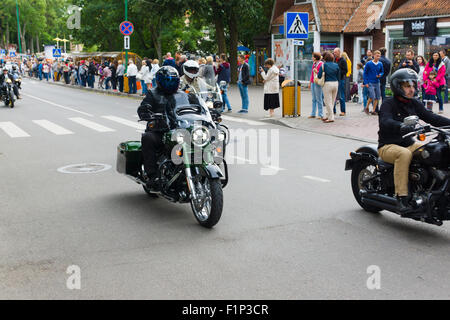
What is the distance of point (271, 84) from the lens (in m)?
17.2

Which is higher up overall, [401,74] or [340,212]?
[401,74]

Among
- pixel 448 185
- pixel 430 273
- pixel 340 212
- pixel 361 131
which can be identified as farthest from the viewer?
pixel 361 131

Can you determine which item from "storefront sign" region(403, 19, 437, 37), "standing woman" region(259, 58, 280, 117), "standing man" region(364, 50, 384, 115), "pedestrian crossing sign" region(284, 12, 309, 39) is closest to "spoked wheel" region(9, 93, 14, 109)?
"standing woman" region(259, 58, 280, 117)

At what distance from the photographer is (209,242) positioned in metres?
5.79

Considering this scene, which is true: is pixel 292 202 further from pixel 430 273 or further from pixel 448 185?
pixel 430 273

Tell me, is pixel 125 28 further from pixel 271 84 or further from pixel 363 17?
pixel 271 84

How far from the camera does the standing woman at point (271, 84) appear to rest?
16953 mm

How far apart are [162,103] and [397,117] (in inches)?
104

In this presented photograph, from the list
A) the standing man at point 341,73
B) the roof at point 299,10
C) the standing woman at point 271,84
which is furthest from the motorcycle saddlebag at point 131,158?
the roof at point 299,10

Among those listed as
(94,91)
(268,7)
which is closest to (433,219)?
(94,91)

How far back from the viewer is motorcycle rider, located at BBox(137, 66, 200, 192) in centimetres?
684

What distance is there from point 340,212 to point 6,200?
4241 millimetres

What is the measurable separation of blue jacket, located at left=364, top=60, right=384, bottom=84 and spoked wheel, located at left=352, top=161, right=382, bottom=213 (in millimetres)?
10585

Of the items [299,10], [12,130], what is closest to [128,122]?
[12,130]
